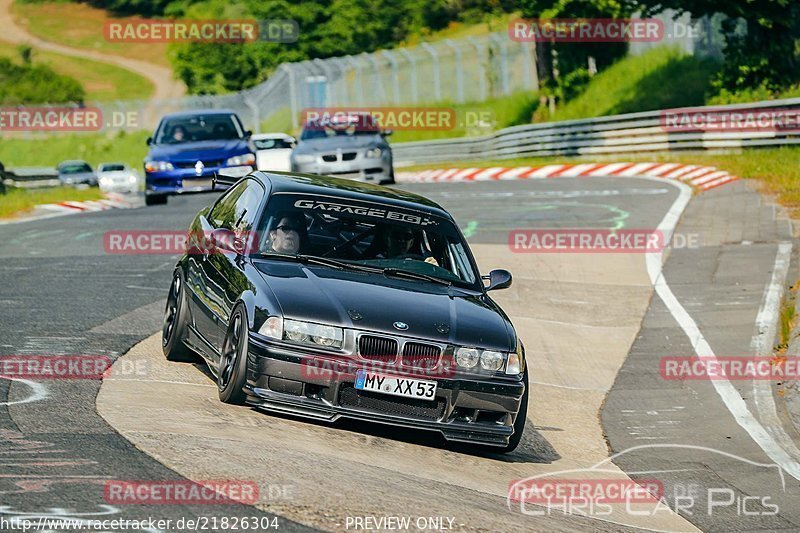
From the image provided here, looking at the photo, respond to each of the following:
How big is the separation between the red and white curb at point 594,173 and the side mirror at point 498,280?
1495 cm

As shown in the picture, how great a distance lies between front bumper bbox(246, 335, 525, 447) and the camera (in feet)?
27.2

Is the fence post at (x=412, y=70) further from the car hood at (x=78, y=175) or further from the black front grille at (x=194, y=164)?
the black front grille at (x=194, y=164)

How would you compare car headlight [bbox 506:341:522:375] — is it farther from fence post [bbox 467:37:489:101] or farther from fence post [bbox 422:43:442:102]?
fence post [bbox 422:43:442:102]

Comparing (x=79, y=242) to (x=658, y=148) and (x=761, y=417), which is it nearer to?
(x=761, y=417)

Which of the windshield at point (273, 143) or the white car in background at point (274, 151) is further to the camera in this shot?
the windshield at point (273, 143)

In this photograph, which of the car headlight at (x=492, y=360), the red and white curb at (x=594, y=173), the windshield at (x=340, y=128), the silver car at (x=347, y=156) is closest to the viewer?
the car headlight at (x=492, y=360)

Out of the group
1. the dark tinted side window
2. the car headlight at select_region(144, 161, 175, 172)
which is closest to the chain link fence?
the car headlight at select_region(144, 161, 175, 172)

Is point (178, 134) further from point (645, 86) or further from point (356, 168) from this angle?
point (645, 86)

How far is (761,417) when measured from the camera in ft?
35.3

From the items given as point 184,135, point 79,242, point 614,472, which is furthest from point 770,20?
point 614,472

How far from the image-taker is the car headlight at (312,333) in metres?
8.32

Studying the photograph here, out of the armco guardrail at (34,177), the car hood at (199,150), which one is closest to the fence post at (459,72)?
→ the armco guardrail at (34,177)

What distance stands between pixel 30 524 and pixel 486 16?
218 ft

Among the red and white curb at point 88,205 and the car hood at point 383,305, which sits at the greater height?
the car hood at point 383,305
